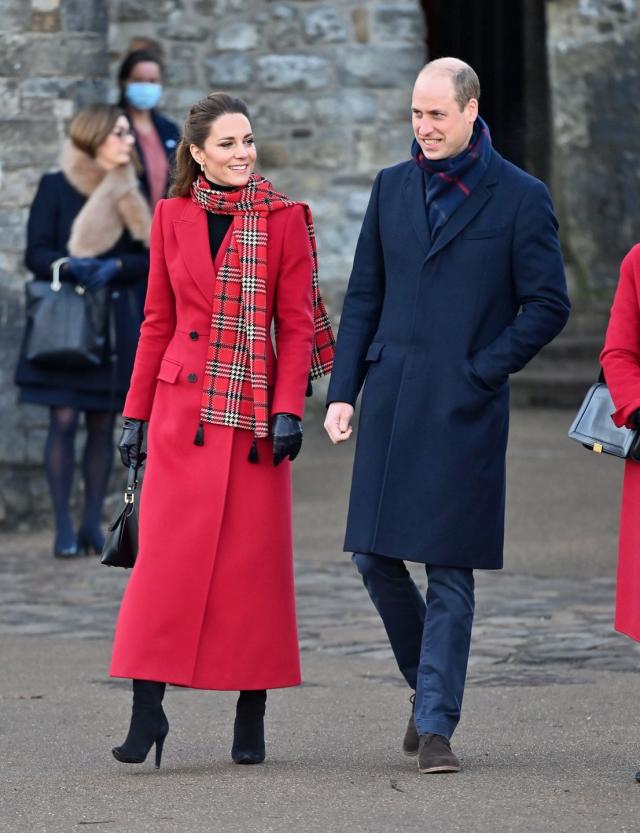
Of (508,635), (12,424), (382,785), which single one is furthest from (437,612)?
(12,424)

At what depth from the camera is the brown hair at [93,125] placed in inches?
354

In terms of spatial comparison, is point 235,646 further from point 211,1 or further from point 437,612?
point 211,1

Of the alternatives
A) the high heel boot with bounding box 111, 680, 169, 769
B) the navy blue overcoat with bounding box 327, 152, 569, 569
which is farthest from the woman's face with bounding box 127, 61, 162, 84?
the high heel boot with bounding box 111, 680, 169, 769

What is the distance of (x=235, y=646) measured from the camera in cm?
526

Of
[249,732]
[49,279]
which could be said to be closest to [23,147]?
[49,279]

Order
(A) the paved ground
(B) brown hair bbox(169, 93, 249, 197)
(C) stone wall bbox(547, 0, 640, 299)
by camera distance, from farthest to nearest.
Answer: (C) stone wall bbox(547, 0, 640, 299) → (B) brown hair bbox(169, 93, 249, 197) → (A) the paved ground

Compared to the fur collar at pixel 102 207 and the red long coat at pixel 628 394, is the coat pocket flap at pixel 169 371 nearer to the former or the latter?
the red long coat at pixel 628 394

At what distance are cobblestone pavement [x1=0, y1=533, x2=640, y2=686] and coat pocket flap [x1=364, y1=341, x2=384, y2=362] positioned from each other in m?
1.58

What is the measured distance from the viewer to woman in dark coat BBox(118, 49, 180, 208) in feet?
31.9

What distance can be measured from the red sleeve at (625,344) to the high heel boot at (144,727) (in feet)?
4.35

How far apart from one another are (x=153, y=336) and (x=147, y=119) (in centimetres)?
477

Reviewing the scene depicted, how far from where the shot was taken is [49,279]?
29.7 ft

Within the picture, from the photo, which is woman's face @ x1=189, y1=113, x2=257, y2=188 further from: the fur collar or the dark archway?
the dark archway

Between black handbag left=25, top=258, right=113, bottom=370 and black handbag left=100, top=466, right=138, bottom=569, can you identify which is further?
black handbag left=25, top=258, right=113, bottom=370
